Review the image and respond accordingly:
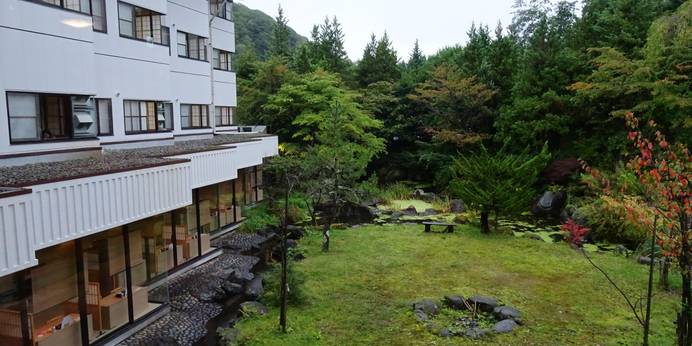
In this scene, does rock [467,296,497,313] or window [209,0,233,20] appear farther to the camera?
window [209,0,233,20]

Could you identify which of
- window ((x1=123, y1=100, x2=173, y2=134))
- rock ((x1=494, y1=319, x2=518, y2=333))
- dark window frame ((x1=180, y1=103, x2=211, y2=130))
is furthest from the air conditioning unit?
rock ((x1=494, y1=319, x2=518, y2=333))

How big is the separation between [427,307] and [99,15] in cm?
1144

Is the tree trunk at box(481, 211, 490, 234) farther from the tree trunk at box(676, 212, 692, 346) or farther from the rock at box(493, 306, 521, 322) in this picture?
the tree trunk at box(676, 212, 692, 346)

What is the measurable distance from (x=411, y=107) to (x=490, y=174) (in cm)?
1471

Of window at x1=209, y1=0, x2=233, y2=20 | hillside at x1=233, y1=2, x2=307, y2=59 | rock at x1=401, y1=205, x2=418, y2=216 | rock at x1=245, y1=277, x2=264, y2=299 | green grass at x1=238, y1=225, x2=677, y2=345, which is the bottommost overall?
rock at x1=245, y1=277, x2=264, y2=299

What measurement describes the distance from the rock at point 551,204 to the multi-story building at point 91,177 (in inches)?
547

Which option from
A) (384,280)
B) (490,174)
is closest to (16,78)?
(384,280)

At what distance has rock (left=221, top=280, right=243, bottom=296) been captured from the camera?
12070mm

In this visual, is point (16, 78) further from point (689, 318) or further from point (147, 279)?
point (689, 318)

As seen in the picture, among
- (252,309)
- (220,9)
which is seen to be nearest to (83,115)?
(252,309)

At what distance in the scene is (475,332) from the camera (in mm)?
9086

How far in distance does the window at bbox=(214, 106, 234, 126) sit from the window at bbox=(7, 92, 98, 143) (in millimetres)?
11656

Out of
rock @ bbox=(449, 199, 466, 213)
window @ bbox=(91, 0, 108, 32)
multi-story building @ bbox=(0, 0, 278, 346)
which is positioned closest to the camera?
multi-story building @ bbox=(0, 0, 278, 346)

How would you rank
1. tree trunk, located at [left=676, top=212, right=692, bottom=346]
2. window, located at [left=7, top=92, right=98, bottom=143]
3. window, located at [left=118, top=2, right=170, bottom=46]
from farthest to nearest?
window, located at [left=118, top=2, right=170, bottom=46] → window, located at [left=7, top=92, right=98, bottom=143] → tree trunk, located at [left=676, top=212, right=692, bottom=346]
